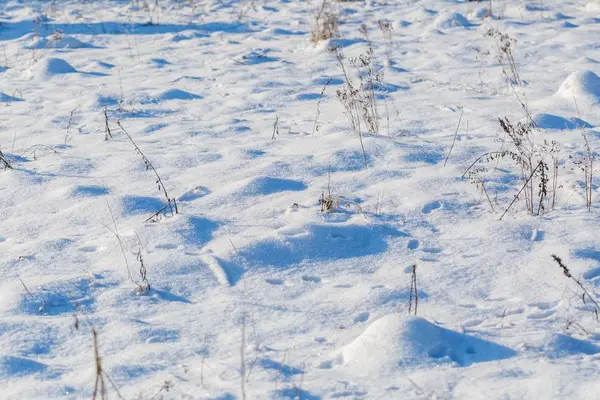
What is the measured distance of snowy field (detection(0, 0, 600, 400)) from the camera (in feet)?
8.29

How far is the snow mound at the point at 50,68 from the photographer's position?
710 cm

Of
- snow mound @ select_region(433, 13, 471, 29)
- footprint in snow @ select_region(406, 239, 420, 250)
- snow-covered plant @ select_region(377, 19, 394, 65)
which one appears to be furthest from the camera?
snow mound @ select_region(433, 13, 471, 29)

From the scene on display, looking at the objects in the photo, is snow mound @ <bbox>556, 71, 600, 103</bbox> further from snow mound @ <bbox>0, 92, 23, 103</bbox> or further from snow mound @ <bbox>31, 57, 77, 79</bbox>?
snow mound @ <bbox>31, 57, 77, 79</bbox>

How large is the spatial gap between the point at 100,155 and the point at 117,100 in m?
1.50

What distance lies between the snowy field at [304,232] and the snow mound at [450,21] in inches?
44.1

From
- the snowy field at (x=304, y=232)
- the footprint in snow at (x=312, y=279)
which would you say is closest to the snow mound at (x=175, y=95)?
the snowy field at (x=304, y=232)

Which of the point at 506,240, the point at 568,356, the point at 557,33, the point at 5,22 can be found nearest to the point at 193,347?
the point at 568,356

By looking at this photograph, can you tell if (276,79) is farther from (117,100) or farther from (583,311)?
(583,311)

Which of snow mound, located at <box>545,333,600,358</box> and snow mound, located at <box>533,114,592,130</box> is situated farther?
snow mound, located at <box>533,114,592,130</box>

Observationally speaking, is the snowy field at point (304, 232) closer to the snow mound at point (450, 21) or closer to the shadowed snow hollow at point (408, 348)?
the shadowed snow hollow at point (408, 348)

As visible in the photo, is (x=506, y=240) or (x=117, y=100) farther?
(x=117, y=100)

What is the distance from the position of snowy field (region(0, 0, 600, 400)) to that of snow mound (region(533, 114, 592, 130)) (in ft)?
0.05

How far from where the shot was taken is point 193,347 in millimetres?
2695

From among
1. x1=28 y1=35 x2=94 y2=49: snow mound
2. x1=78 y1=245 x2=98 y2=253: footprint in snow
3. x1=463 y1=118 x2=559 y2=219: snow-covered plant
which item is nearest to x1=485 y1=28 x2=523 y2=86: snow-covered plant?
x1=463 y1=118 x2=559 y2=219: snow-covered plant
